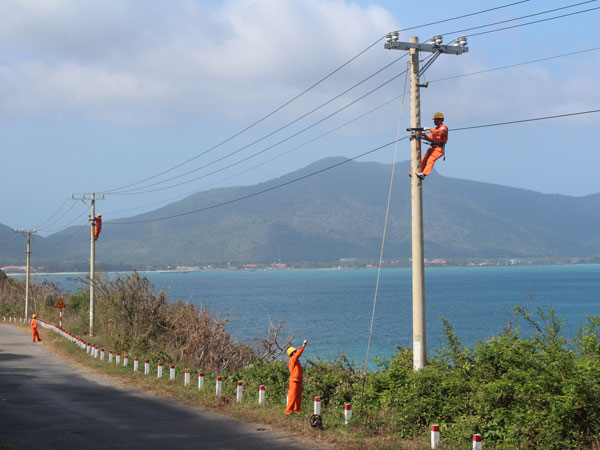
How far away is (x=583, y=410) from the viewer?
473 inches

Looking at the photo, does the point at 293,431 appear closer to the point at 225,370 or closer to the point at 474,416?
the point at 474,416

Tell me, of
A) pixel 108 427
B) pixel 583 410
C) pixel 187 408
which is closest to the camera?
pixel 583 410

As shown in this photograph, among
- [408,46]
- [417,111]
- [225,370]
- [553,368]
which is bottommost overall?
[225,370]

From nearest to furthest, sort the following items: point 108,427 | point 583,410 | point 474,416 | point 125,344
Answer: point 583,410
point 474,416
point 108,427
point 125,344

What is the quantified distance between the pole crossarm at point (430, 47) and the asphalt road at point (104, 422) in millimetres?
9048

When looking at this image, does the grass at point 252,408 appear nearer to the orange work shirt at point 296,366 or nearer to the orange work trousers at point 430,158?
the orange work shirt at point 296,366

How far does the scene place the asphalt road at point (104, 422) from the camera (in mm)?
13656

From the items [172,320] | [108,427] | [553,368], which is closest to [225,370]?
[172,320]

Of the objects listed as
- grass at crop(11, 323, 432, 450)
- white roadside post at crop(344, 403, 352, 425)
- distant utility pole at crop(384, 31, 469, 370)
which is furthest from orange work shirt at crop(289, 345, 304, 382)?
distant utility pole at crop(384, 31, 469, 370)

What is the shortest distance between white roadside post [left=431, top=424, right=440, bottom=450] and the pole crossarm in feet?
27.8

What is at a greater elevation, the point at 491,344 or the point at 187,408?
the point at 491,344

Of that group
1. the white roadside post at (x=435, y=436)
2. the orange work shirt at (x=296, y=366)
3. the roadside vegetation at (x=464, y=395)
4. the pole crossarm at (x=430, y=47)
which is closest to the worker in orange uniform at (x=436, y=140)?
the pole crossarm at (x=430, y=47)

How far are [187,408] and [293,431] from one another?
15.9ft

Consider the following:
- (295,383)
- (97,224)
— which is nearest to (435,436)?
(295,383)
